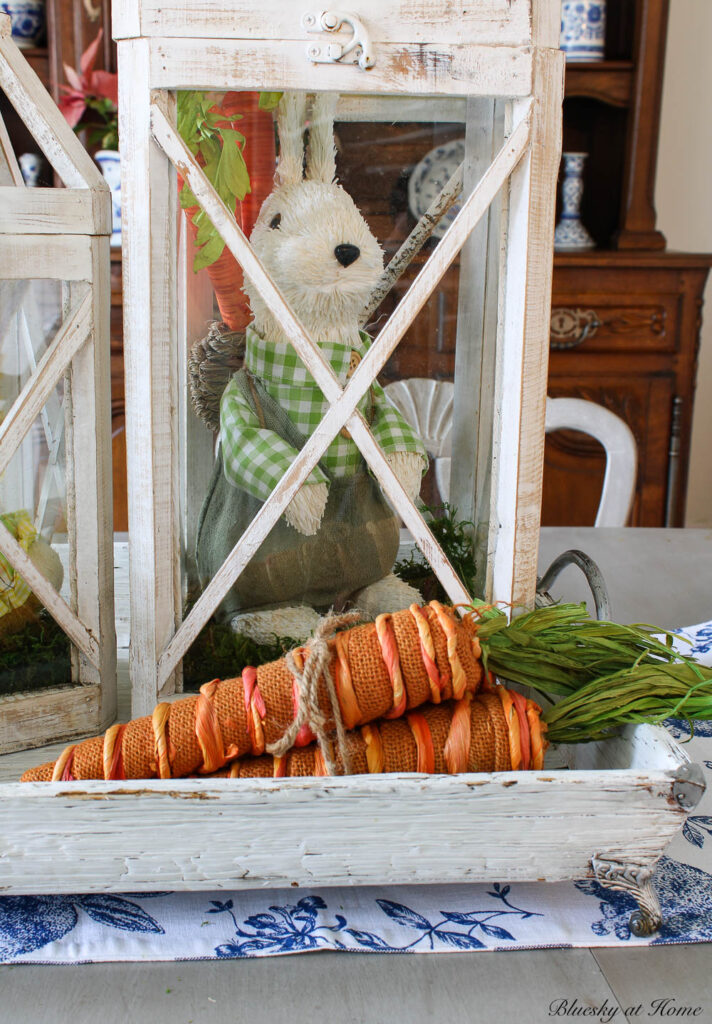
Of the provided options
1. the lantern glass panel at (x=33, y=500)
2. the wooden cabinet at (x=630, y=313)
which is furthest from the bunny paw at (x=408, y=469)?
the wooden cabinet at (x=630, y=313)

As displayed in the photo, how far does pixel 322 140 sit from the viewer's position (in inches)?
24.6

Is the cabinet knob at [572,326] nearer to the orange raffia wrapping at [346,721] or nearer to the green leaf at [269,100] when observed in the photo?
the green leaf at [269,100]

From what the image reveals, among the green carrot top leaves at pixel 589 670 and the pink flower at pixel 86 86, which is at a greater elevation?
the pink flower at pixel 86 86

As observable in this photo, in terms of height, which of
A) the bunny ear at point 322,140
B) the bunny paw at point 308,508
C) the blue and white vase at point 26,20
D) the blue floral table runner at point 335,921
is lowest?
the blue floral table runner at point 335,921

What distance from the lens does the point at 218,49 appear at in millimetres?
583

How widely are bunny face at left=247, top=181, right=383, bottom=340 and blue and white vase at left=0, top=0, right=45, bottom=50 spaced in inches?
65.8

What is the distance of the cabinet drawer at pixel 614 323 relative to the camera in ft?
6.51

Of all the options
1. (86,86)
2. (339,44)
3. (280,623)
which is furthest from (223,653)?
(86,86)

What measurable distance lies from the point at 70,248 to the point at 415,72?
0.80ft

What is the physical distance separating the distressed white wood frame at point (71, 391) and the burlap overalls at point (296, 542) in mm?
82

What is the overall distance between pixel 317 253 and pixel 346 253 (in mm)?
19

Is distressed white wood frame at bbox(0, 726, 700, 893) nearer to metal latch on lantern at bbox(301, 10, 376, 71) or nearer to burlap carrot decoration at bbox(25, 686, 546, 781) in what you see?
burlap carrot decoration at bbox(25, 686, 546, 781)

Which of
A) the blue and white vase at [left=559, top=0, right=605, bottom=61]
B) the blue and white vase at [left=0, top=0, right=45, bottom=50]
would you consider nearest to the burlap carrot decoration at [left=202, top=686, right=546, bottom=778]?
the blue and white vase at [left=559, top=0, right=605, bottom=61]
